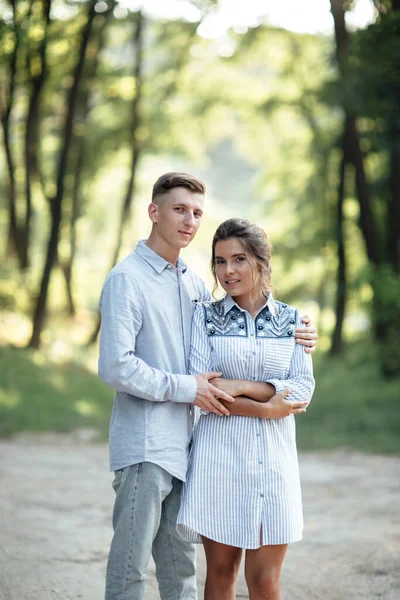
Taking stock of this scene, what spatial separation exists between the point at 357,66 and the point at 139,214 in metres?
14.3

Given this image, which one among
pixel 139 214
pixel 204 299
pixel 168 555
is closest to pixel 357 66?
pixel 204 299

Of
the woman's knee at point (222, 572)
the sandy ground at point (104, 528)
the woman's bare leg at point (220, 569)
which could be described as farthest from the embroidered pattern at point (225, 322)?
the sandy ground at point (104, 528)

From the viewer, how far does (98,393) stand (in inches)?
581

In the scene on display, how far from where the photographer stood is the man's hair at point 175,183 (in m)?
3.62

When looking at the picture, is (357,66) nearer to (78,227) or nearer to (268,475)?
(268,475)

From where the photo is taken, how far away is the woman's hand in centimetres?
349

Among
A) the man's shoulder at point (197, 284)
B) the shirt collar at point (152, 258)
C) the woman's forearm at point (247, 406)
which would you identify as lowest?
the woman's forearm at point (247, 406)

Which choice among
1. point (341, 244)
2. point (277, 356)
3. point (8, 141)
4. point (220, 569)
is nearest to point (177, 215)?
point (277, 356)

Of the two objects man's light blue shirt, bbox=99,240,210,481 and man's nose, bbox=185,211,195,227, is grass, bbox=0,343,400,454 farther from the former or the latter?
man's nose, bbox=185,211,195,227

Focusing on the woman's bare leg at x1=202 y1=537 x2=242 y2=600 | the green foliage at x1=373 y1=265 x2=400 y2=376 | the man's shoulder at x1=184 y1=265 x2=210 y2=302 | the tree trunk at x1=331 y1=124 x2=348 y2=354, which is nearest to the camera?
the woman's bare leg at x1=202 y1=537 x2=242 y2=600

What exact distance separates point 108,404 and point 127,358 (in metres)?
10.8

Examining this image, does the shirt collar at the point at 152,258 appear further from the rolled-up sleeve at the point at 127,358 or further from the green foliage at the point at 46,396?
the green foliage at the point at 46,396

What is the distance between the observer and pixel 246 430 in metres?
3.57

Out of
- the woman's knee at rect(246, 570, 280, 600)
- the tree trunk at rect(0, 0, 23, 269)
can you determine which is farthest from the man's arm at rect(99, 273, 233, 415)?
the tree trunk at rect(0, 0, 23, 269)
